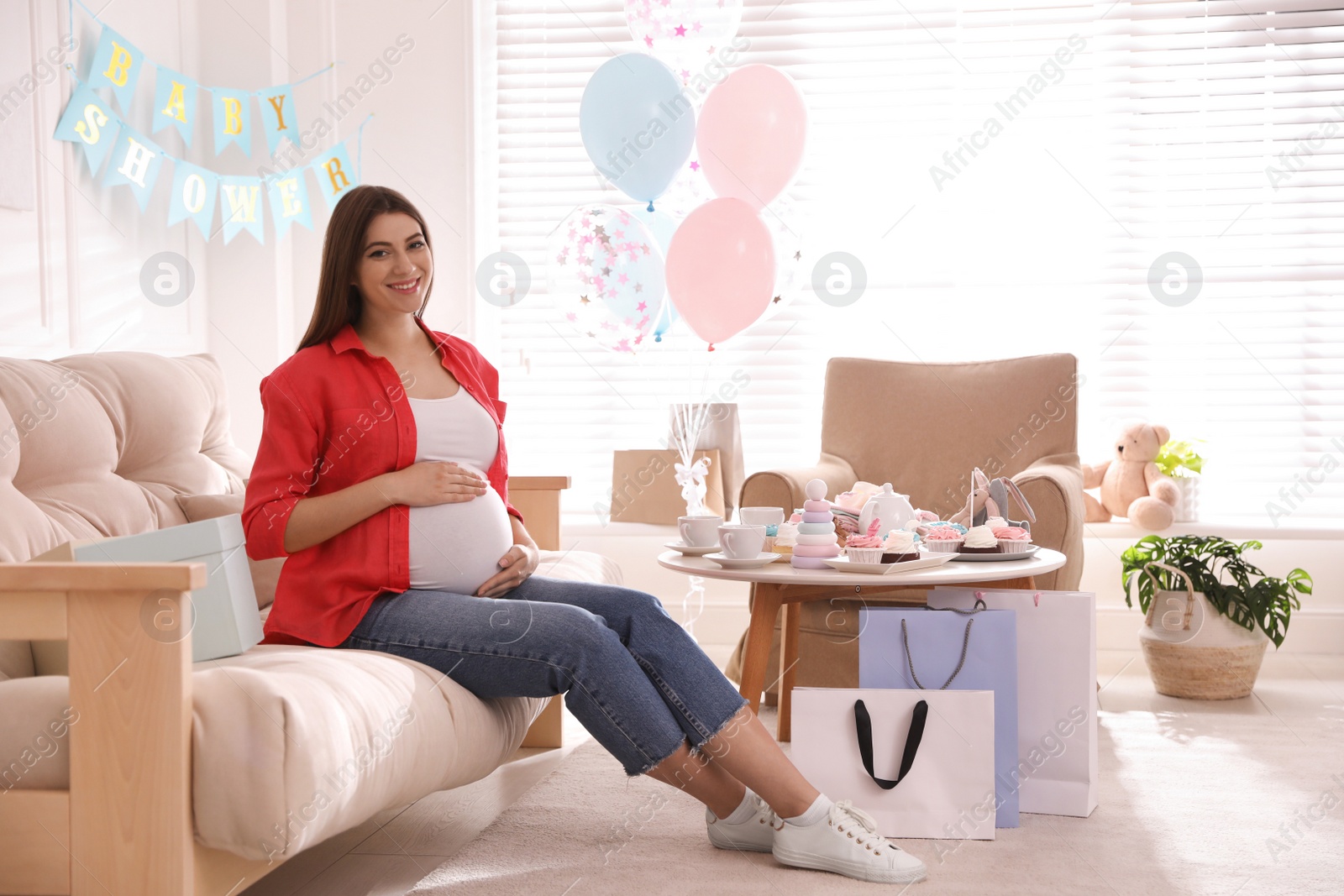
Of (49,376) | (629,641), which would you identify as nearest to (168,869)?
(629,641)

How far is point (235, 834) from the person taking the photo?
3.72ft

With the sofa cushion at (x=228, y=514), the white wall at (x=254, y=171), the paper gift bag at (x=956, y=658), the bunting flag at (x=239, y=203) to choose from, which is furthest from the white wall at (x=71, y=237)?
the paper gift bag at (x=956, y=658)

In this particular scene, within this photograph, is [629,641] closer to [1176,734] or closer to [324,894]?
[324,894]

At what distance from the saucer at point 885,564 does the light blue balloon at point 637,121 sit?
138cm

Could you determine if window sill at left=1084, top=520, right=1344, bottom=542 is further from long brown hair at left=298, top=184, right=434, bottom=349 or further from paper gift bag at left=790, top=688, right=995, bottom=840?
long brown hair at left=298, top=184, right=434, bottom=349

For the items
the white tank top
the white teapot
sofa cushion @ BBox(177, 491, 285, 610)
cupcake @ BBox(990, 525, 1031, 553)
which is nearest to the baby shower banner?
sofa cushion @ BBox(177, 491, 285, 610)

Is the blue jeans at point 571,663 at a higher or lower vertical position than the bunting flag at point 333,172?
lower

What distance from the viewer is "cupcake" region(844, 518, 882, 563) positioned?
1.78 m

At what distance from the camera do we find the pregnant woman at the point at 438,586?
1.50 m

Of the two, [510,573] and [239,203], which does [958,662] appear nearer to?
[510,573]

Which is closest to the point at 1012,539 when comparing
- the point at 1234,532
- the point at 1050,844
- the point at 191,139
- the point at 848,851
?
the point at 1050,844

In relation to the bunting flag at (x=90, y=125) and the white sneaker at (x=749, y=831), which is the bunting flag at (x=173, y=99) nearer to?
the bunting flag at (x=90, y=125)

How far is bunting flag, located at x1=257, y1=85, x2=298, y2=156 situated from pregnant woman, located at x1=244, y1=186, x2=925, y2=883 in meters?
1.66

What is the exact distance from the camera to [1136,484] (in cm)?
319
